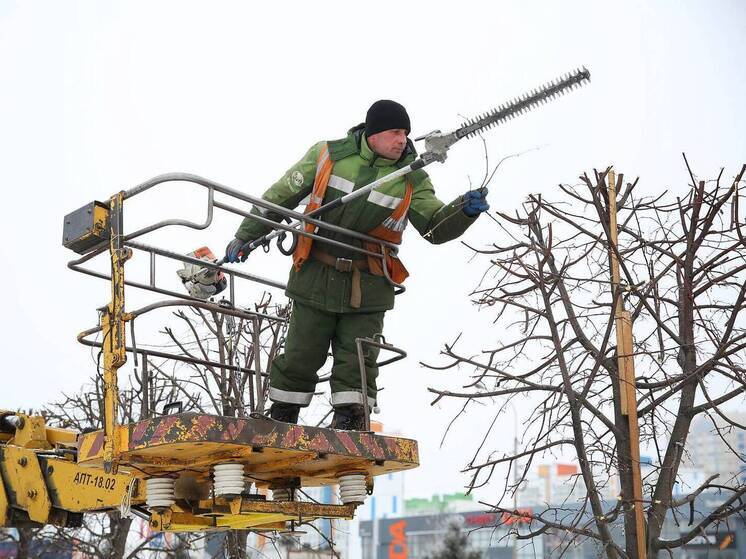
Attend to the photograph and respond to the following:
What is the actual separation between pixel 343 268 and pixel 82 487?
7.11 ft

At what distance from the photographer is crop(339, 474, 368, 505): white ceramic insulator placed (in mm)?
5168

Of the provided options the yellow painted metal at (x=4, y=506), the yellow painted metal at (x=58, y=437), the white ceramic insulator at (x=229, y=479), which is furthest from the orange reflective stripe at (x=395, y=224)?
the yellow painted metal at (x=4, y=506)

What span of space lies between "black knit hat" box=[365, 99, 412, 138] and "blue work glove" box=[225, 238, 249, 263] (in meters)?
0.98

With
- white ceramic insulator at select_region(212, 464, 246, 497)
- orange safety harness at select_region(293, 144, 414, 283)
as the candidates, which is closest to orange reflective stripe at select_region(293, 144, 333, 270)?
orange safety harness at select_region(293, 144, 414, 283)

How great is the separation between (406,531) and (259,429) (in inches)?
2722

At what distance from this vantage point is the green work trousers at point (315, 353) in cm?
554

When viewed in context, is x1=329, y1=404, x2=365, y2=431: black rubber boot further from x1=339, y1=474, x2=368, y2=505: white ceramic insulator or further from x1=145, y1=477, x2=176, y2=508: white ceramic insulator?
x1=145, y1=477, x2=176, y2=508: white ceramic insulator

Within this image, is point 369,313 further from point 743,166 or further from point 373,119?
point 743,166

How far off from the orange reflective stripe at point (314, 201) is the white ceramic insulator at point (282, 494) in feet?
4.09

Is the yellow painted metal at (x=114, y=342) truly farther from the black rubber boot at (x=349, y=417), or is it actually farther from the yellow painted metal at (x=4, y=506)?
the yellow painted metal at (x=4, y=506)

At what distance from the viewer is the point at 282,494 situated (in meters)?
5.37

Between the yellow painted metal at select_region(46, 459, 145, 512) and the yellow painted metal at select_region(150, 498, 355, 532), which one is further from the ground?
the yellow painted metal at select_region(46, 459, 145, 512)

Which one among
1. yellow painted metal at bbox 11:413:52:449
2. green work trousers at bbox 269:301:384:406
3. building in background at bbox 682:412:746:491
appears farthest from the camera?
yellow painted metal at bbox 11:413:52:449

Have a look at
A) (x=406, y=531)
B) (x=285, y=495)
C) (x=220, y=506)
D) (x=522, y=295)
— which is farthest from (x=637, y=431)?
(x=406, y=531)
